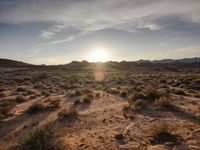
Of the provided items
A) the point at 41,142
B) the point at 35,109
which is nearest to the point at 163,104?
the point at 35,109

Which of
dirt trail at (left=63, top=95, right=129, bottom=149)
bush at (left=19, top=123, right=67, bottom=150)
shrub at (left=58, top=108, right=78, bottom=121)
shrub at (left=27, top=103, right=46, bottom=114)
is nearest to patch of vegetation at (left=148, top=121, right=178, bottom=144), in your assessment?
dirt trail at (left=63, top=95, right=129, bottom=149)

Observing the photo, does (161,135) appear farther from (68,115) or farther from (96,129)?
(68,115)

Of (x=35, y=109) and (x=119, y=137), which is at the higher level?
(x=119, y=137)

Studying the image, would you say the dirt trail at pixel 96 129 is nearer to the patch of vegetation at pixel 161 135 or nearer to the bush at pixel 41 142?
the bush at pixel 41 142

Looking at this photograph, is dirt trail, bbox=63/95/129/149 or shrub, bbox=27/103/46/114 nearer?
dirt trail, bbox=63/95/129/149

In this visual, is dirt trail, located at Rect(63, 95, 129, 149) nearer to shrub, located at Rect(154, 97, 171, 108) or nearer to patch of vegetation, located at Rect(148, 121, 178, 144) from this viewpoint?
patch of vegetation, located at Rect(148, 121, 178, 144)

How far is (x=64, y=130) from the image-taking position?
10617 millimetres

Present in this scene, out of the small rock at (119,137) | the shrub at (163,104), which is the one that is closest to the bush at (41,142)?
the small rock at (119,137)

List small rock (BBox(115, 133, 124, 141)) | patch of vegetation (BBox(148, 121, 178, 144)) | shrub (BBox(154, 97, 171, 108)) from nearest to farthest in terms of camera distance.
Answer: patch of vegetation (BBox(148, 121, 178, 144)), small rock (BBox(115, 133, 124, 141)), shrub (BBox(154, 97, 171, 108))

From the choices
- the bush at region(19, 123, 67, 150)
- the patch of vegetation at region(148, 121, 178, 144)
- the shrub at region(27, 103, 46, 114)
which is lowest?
the shrub at region(27, 103, 46, 114)

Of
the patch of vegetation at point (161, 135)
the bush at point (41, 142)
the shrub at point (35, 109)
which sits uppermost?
the bush at point (41, 142)

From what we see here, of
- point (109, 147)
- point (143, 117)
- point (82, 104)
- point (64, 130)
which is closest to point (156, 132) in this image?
point (109, 147)

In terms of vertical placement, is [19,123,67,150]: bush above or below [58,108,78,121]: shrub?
above

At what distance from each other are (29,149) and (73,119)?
541 cm
